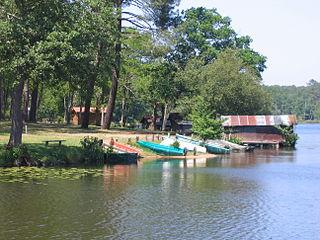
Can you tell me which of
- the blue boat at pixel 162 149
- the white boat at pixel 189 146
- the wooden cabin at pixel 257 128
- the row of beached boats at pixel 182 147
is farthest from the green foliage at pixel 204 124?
the wooden cabin at pixel 257 128

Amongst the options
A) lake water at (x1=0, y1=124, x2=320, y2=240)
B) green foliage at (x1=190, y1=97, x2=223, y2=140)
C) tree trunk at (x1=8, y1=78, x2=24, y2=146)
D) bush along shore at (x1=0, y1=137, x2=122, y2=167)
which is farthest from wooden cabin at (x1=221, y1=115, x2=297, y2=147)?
tree trunk at (x1=8, y1=78, x2=24, y2=146)

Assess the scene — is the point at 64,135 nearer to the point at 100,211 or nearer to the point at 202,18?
the point at 100,211

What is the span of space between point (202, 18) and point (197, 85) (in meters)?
22.5

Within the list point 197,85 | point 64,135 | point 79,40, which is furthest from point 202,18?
point 79,40

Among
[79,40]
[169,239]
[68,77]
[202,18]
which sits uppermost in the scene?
[202,18]

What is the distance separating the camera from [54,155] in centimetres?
3788

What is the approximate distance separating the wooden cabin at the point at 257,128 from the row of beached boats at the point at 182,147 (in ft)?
27.4

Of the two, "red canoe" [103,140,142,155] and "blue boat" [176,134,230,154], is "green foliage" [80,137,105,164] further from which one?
"blue boat" [176,134,230,154]

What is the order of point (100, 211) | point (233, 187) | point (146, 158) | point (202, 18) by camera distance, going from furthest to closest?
point (202, 18)
point (146, 158)
point (233, 187)
point (100, 211)

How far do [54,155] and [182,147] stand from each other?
2017 centimetres

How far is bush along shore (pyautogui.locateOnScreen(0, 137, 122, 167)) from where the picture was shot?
113 ft

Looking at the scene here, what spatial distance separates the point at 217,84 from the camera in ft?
247

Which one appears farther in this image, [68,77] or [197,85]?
[197,85]

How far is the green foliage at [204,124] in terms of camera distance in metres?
61.1
